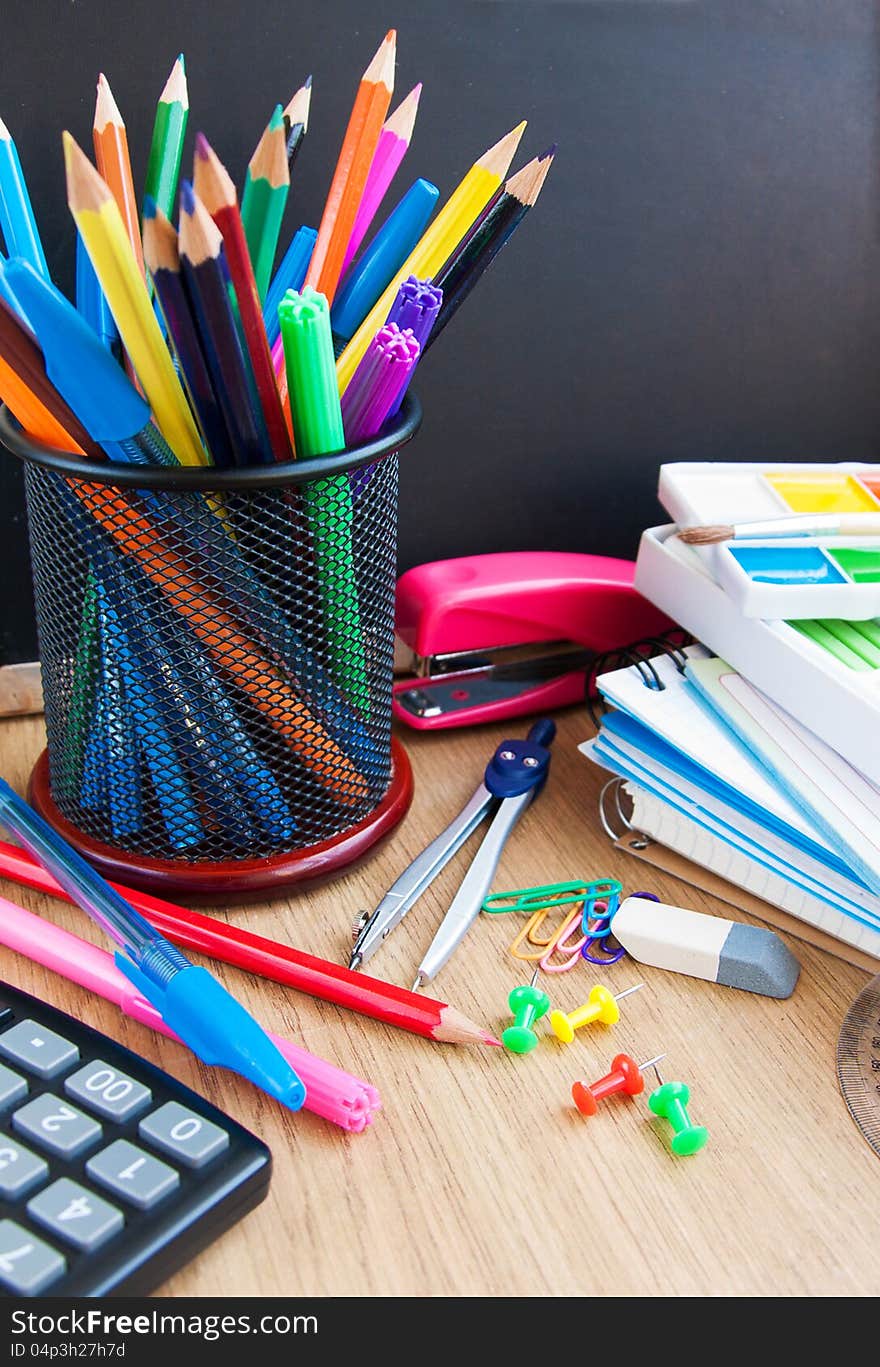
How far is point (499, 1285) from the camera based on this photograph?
0.34m

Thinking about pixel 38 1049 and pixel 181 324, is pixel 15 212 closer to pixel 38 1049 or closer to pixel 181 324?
pixel 181 324

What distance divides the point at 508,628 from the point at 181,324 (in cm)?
27

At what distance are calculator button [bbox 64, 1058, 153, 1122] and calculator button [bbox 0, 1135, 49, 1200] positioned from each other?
2 cm

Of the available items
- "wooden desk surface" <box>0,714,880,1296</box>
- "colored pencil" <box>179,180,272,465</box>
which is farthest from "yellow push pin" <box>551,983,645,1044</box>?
"colored pencil" <box>179,180,272,465</box>

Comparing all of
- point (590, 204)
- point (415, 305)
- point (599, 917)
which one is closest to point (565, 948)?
point (599, 917)

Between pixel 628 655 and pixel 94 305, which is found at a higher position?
pixel 94 305

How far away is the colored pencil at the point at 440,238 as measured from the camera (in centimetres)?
43

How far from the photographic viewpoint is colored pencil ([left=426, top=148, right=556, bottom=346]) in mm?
427

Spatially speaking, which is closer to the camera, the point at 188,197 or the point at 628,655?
the point at 188,197

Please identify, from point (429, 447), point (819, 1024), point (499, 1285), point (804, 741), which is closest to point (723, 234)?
point (429, 447)

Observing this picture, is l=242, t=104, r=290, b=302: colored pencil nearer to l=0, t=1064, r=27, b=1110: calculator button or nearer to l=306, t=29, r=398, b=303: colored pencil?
l=306, t=29, r=398, b=303: colored pencil

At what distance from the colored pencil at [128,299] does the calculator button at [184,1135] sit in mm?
204

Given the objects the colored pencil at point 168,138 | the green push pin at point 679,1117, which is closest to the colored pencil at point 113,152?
the colored pencil at point 168,138

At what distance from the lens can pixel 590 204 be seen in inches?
23.5
